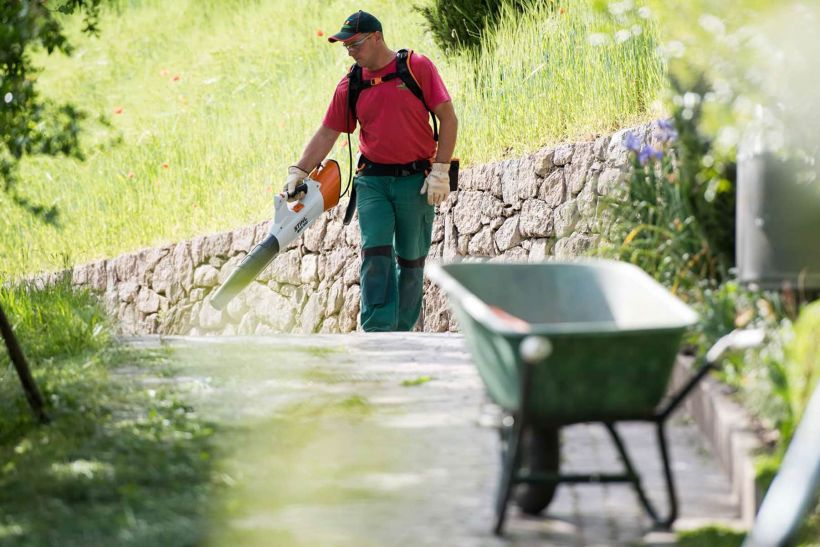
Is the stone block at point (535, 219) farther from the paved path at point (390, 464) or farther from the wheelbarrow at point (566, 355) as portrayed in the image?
the wheelbarrow at point (566, 355)

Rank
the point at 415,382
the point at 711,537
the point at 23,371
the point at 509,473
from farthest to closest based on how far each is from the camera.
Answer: the point at 415,382
the point at 23,371
the point at 711,537
the point at 509,473

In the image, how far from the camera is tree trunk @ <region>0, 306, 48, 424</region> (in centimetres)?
588

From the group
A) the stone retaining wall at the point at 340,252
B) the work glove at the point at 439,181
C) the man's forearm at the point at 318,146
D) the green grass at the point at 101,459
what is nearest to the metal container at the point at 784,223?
the green grass at the point at 101,459

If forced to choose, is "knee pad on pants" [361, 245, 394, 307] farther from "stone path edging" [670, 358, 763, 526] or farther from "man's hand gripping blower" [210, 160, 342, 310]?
"stone path edging" [670, 358, 763, 526]

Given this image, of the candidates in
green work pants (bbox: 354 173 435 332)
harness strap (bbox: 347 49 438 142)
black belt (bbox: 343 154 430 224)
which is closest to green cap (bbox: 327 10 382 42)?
harness strap (bbox: 347 49 438 142)

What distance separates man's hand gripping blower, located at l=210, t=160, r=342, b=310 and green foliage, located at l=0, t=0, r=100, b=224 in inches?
102

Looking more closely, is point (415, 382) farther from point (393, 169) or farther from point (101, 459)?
point (393, 169)

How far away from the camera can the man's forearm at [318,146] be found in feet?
29.3

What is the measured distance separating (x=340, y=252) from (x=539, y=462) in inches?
367

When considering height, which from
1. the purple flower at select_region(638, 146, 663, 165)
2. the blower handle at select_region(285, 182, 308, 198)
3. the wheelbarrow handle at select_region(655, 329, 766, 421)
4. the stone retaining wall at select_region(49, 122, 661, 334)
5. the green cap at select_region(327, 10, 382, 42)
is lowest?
the stone retaining wall at select_region(49, 122, 661, 334)

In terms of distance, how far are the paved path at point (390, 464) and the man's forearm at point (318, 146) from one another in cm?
229

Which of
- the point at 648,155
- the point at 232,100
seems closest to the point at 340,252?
the point at 232,100

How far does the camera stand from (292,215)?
31.8ft

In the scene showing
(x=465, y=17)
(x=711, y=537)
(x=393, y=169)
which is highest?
(x=465, y=17)
